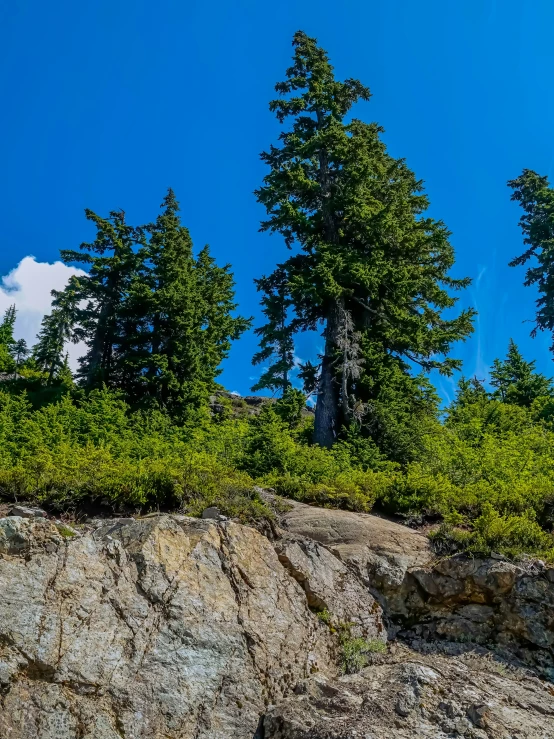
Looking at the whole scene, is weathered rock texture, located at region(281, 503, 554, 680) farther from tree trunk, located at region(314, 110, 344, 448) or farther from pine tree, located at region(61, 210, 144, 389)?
pine tree, located at region(61, 210, 144, 389)

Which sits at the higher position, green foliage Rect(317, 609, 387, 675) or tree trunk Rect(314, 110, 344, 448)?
tree trunk Rect(314, 110, 344, 448)

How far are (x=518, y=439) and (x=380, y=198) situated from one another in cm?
1057

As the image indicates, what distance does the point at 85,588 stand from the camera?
5.29 m

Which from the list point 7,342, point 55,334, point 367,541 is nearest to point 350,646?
point 367,541

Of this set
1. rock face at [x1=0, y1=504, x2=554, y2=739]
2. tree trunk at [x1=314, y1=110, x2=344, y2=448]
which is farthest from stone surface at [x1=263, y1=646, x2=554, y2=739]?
tree trunk at [x1=314, y1=110, x2=344, y2=448]

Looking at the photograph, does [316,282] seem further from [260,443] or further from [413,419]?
[260,443]

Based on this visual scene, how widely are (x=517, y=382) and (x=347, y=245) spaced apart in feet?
38.4

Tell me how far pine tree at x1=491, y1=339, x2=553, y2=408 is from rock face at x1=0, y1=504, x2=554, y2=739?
1849cm

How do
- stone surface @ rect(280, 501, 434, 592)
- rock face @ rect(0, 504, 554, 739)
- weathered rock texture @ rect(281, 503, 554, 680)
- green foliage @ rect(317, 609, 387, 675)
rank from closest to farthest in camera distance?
1. rock face @ rect(0, 504, 554, 739)
2. green foliage @ rect(317, 609, 387, 675)
3. weathered rock texture @ rect(281, 503, 554, 680)
4. stone surface @ rect(280, 501, 434, 592)

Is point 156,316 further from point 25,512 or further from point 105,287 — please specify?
point 25,512

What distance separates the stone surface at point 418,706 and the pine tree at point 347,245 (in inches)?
417

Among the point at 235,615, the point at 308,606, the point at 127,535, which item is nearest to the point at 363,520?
the point at 308,606

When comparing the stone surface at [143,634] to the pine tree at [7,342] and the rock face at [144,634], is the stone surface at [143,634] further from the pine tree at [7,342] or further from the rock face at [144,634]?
the pine tree at [7,342]

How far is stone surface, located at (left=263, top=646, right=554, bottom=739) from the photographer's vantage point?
4746 millimetres
